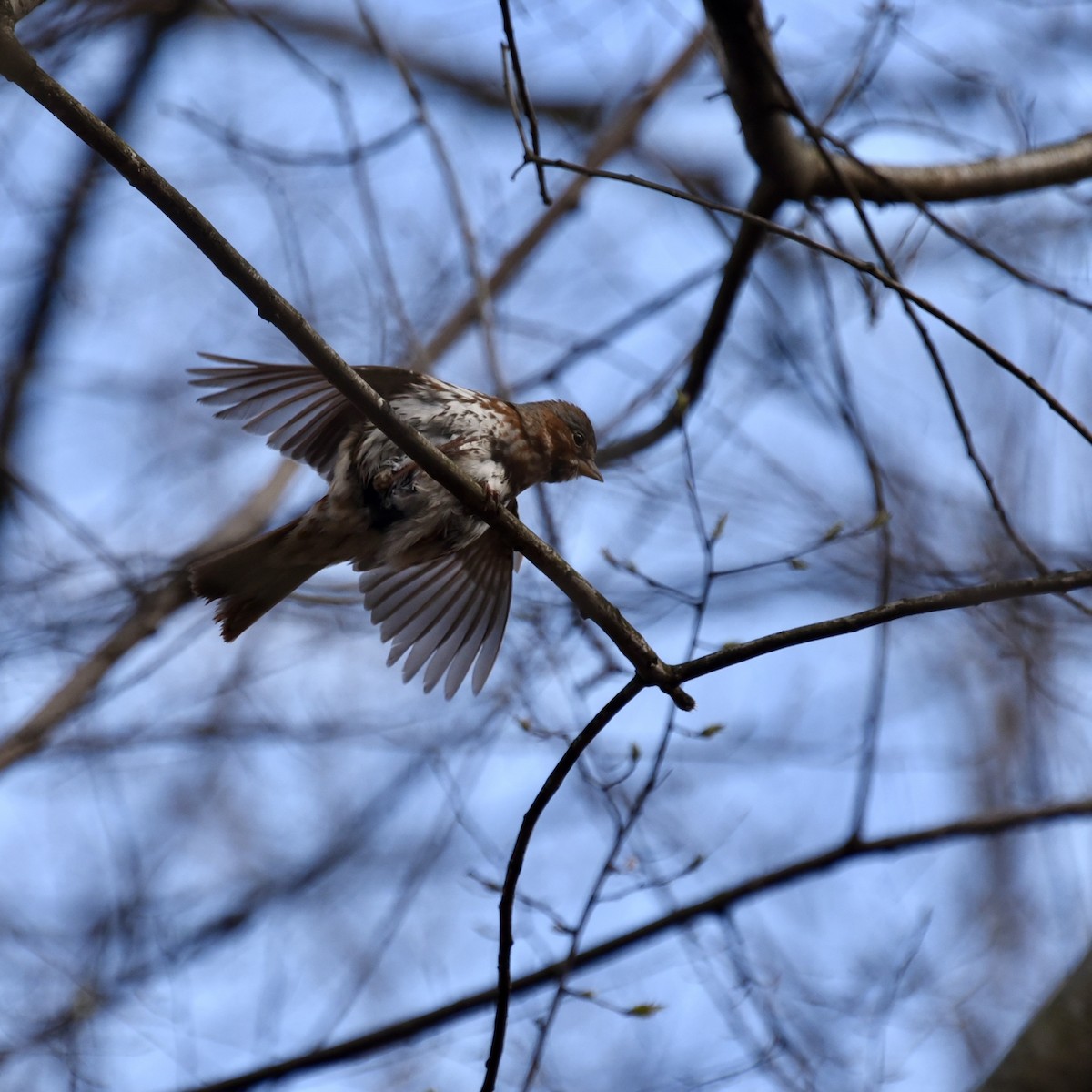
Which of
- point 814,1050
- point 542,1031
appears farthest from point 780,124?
point 814,1050

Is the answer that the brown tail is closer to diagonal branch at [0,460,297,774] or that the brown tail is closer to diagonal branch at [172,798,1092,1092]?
diagonal branch at [0,460,297,774]

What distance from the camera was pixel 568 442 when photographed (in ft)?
15.4

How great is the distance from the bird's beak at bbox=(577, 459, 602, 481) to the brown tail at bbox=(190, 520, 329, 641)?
1.17m

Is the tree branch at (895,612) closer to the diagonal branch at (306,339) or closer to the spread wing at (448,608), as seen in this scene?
the diagonal branch at (306,339)

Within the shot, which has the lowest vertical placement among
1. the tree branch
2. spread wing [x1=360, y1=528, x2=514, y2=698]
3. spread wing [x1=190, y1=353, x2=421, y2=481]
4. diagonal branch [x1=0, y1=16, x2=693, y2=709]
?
the tree branch

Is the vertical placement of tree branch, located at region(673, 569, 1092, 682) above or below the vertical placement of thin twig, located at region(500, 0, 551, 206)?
below

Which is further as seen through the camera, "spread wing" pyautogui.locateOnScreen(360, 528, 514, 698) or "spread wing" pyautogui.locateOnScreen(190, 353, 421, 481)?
"spread wing" pyautogui.locateOnScreen(360, 528, 514, 698)

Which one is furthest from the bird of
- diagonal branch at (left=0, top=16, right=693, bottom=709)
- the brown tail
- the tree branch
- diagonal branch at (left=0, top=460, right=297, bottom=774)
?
the tree branch

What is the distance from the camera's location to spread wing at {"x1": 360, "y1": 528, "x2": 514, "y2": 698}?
4.56 m

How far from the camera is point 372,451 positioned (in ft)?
13.8

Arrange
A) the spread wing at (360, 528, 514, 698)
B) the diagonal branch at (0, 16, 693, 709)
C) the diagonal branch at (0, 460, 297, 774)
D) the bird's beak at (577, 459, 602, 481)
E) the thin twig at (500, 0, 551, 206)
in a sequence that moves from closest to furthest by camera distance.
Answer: the diagonal branch at (0, 16, 693, 709) → the thin twig at (500, 0, 551, 206) → the diagonal branch at (0, 460, 297, 774) → the spread wing at (360, 528, 514, 698) → the bird's beak at (577, 459, 602, 481)

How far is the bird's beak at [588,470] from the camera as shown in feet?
15.6

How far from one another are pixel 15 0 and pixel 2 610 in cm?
316

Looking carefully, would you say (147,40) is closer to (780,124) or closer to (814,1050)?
(780,124)
